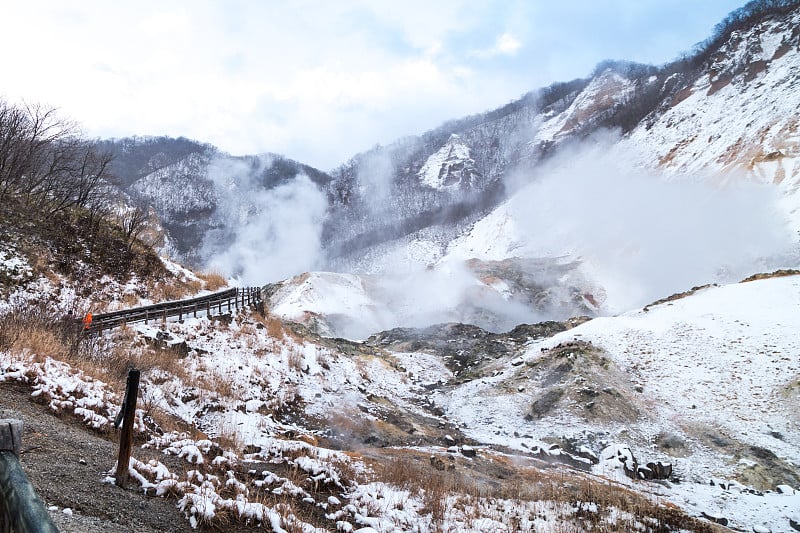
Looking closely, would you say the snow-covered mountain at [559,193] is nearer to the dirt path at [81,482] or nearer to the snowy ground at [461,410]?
the snowy ground at [461,410]

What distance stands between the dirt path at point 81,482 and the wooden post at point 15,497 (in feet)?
8.23

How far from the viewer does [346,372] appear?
68.6 ft

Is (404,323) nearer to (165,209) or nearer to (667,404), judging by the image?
(667,404)

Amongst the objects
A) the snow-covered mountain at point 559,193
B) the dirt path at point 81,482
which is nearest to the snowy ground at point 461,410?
the dirt path at point 81,482

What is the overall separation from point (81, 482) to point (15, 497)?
13.6 feet

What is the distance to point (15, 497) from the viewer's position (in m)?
1.87

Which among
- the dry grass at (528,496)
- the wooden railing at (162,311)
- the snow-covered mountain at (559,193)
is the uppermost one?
the snow-covered mountain at (559,193)

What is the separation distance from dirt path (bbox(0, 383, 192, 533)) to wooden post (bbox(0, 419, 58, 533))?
2.51 metres

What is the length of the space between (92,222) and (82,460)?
2005 cm

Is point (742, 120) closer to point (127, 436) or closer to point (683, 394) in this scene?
point (683, 394)

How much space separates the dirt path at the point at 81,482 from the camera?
176 inches

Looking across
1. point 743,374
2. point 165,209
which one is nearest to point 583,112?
point 743,374

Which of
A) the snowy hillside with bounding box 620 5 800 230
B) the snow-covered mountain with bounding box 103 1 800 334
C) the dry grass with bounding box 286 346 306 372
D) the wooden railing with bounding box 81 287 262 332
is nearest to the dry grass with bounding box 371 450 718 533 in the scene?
the dry grass with bounding box 286 346 306 372

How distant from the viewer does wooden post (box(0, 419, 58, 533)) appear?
171 centimetres
